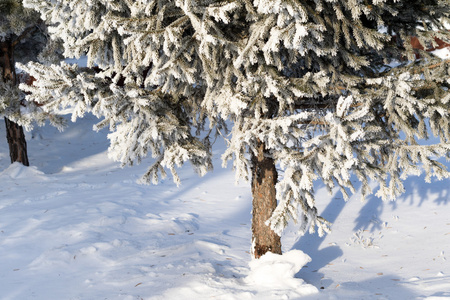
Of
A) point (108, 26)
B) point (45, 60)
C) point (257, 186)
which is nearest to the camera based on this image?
point (108, 26)

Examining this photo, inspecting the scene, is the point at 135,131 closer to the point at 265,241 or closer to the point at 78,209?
the point at 265,241

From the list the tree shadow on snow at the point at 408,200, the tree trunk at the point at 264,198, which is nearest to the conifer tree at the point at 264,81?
the tree trunk at the point at 264,198

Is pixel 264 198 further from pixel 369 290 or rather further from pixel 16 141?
pixel 16 141

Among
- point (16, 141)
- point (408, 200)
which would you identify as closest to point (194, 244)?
point (408, 200)

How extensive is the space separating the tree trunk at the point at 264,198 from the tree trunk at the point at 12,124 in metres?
8.80

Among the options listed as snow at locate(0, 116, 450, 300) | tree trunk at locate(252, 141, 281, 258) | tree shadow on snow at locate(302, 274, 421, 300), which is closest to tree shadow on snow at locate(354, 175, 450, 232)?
snow at locate(0, 116, 450, 300)

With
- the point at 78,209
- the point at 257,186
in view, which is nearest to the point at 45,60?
the point at 78,209

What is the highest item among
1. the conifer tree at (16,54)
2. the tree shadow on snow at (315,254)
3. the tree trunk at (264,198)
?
the conifer tree at (16,54)

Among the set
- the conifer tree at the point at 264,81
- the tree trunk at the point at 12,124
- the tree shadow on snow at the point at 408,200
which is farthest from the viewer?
the tree trunk at the point at 12,124

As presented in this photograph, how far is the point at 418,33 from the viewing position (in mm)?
5410

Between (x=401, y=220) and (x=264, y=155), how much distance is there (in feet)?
15.3

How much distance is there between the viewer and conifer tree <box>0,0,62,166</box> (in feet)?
33.5

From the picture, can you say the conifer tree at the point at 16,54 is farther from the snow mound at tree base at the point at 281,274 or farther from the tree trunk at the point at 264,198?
the snow mound at tree base at the point at 281,274

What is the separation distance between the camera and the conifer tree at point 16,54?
402 inches
